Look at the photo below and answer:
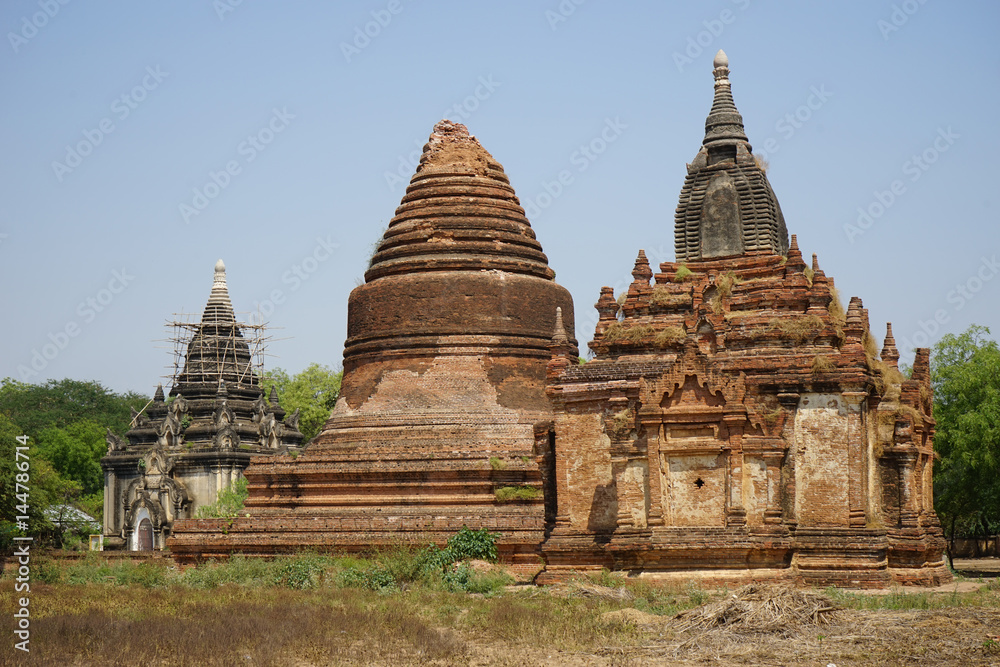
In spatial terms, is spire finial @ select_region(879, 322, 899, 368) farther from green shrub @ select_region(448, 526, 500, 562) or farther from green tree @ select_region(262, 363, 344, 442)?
green tree @ select_region(262, 363, 344, 442)

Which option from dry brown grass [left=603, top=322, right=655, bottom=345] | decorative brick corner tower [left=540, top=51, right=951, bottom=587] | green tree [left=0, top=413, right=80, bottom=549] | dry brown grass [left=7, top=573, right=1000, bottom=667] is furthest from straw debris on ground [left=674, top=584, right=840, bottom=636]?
green tree [left=0, top=413, right=80, bottom=549]

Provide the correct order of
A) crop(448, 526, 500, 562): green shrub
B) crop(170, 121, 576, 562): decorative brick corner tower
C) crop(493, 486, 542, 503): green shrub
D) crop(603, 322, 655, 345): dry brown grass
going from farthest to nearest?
crop(170, 121, 576, 562): decorative brick corner tower → crop(493, 486, 542, 503): green shrub → crop(448, 526, 500, 562): green shrub → crop(603, 322, 655, 345): dry brown grass

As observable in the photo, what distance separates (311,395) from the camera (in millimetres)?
61844

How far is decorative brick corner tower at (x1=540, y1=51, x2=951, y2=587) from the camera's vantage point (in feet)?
71.6

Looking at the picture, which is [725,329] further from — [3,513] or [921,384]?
[3,513]

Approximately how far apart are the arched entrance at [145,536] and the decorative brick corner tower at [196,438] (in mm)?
33

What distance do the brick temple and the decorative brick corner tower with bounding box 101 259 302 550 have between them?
15826mm

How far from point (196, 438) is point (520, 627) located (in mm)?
30805

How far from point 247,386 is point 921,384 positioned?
94.8 ft

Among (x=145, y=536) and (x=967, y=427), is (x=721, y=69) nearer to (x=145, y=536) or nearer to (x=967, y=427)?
(x=967, y=427)

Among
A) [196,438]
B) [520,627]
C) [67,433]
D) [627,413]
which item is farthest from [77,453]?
[520,627]

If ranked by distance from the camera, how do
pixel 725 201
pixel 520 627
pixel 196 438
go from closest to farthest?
1. pixel 520 627
2. pixel 725 201
3. pixel 196 438

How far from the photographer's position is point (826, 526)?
22.2 meters

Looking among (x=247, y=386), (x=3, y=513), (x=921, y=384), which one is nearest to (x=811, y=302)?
(x=921, y=384)
